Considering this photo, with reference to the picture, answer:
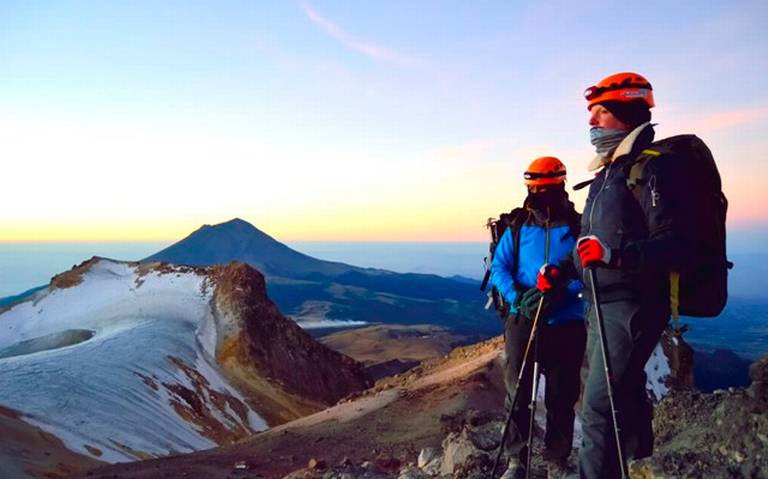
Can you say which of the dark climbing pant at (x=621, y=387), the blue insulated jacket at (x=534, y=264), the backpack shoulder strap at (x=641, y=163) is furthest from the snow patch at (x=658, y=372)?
the backpack shoulder strap at (x=641, y=163)

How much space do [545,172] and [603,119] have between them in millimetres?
1467

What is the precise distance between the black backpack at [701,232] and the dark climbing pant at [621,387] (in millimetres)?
196

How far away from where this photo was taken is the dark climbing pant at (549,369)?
227 inches

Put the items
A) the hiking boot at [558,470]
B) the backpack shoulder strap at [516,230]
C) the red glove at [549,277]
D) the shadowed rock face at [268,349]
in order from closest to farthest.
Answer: the red glove at [549,277] < the backpack shoulder strap at [516,230] < the hiking boot at [558,470] < the shadowed rock face at [268,349]

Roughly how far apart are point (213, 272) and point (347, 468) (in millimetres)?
37837

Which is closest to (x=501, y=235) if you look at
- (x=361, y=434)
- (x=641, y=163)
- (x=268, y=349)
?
(x=641, y=163)

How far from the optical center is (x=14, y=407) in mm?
20141

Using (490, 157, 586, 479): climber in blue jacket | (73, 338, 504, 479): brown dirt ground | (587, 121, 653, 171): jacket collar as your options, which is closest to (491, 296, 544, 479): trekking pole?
(490, 157, 586, 479): climber in blue jacket

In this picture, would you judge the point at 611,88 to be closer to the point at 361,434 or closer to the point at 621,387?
the point at 621,387

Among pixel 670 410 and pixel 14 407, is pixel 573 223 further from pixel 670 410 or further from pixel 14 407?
pixel 14 407

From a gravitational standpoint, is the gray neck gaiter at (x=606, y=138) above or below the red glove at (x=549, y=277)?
above

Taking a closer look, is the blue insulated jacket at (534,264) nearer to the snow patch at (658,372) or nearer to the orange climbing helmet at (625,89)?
the orange climbing helmet at (625,89)

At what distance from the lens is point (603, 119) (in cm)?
441

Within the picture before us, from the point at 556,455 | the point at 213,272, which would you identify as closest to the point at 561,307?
the point at 556,455
